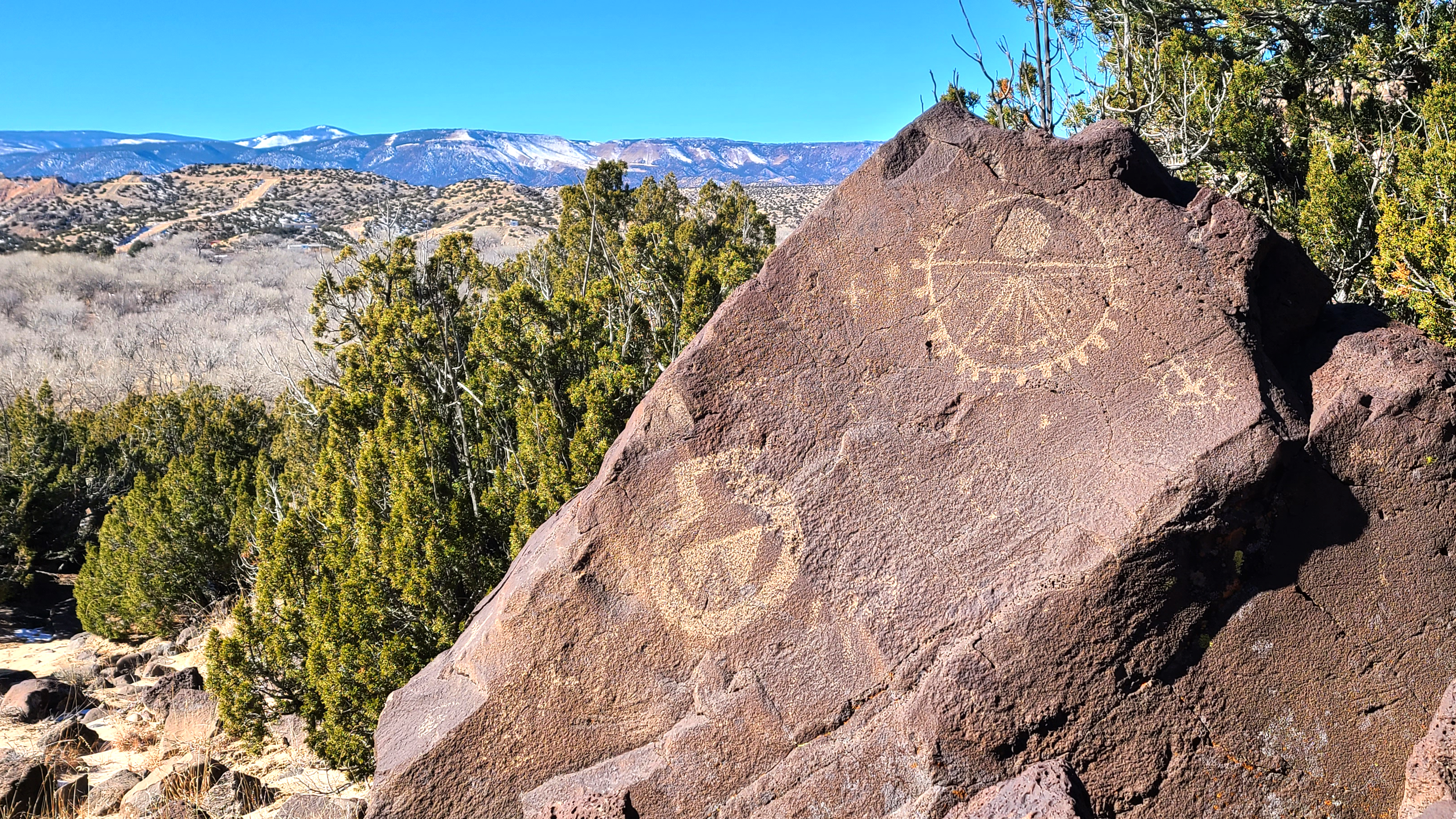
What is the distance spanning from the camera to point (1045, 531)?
10.5ft

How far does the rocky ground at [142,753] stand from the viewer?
480 cm

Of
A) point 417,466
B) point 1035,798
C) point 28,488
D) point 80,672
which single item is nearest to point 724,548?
point 1035,798

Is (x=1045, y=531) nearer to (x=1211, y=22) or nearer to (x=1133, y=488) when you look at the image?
(x=1133, y=488)

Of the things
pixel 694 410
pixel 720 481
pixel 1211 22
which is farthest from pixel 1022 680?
pixel 1211 22

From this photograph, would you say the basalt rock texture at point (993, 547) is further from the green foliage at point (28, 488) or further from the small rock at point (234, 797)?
the green foliage at point (28, 488)

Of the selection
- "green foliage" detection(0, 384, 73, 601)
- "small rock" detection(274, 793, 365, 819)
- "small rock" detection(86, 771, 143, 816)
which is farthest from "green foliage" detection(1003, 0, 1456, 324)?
"green foliage" detection(0, 384, 73, 601)

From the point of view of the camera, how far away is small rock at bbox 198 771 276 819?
4.73 metres

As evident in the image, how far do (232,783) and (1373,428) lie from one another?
5634 millimetres

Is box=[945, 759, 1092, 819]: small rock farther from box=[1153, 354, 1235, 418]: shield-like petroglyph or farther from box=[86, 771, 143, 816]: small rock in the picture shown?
box=[86, 771, 143, 816]: small rock

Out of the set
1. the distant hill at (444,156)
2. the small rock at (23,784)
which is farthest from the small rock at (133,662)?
the distant hill at (444,156)

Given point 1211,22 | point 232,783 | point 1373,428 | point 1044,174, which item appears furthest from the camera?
point 1211,22

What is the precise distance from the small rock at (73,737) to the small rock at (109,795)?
0.68 metres

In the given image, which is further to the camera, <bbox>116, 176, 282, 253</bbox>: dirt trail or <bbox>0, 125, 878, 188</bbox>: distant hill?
<bbox>0, 125, 878, 188</bbox>: distant hill

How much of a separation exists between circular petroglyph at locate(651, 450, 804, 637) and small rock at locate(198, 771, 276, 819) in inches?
119
